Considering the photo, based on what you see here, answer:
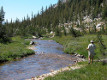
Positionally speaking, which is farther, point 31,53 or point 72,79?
point 31,53

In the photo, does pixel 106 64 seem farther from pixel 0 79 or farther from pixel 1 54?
pixel 1 54

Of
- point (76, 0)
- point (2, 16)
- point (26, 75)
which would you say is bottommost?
point (26, 75)

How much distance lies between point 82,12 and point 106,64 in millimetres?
125063

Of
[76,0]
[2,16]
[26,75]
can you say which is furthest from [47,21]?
[26,75]

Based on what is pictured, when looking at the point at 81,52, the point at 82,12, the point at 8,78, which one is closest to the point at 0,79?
the point at 8,78

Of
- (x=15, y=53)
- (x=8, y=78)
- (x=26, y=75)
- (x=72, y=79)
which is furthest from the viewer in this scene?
(x=15, y=53)

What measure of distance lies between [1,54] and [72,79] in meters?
14.9

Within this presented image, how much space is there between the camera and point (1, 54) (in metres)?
21.4

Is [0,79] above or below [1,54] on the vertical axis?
below

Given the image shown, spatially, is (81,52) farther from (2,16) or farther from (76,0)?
(76,0)

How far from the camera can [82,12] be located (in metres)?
134

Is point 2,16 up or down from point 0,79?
up

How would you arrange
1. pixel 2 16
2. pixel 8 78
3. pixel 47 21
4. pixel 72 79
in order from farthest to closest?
pixel 47 21 → pixel 2 16 → pixel 8 78 → pixel 72 79

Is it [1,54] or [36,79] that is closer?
[36,79]
